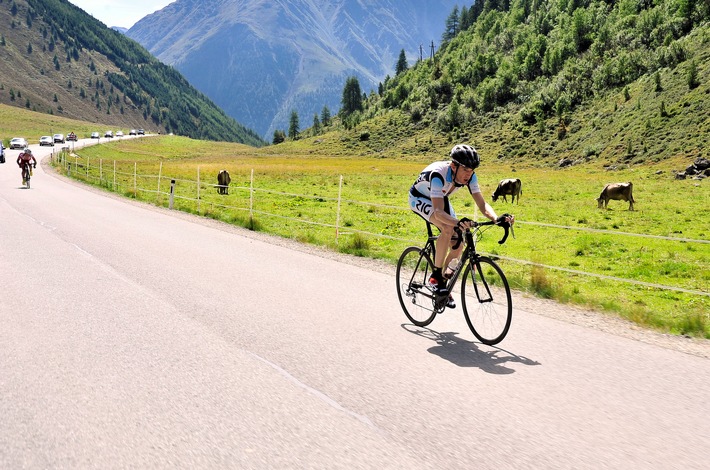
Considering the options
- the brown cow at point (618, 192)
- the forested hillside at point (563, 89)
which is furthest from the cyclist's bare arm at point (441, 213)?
the forested hillside at point (563, 89)

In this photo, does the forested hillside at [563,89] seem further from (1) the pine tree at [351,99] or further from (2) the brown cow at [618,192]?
(2) the brown cow at [618,192]

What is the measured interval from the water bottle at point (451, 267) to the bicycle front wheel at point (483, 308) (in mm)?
201

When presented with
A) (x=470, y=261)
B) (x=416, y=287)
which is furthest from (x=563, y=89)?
(x=470, y=261)

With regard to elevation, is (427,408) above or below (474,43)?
below

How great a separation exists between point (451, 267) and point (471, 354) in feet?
4.14

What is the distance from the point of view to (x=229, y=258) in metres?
12.3

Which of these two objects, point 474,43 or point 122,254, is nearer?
point 122,254

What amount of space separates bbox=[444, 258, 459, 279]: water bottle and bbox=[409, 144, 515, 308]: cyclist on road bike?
0.05 metres

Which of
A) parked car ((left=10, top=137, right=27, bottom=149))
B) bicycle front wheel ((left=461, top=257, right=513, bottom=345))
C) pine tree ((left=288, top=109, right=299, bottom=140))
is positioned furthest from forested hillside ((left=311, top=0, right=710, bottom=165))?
parked car ((left=10, top=137, right=27, bottom=149))

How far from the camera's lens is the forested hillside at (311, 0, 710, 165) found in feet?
241

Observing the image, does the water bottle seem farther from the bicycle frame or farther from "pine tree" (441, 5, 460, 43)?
"pine tree" (441, 5, 460, 43)

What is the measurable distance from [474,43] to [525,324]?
516 feet

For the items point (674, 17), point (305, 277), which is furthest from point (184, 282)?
point (674, 17)

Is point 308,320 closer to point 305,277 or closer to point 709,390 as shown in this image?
point 305,277
